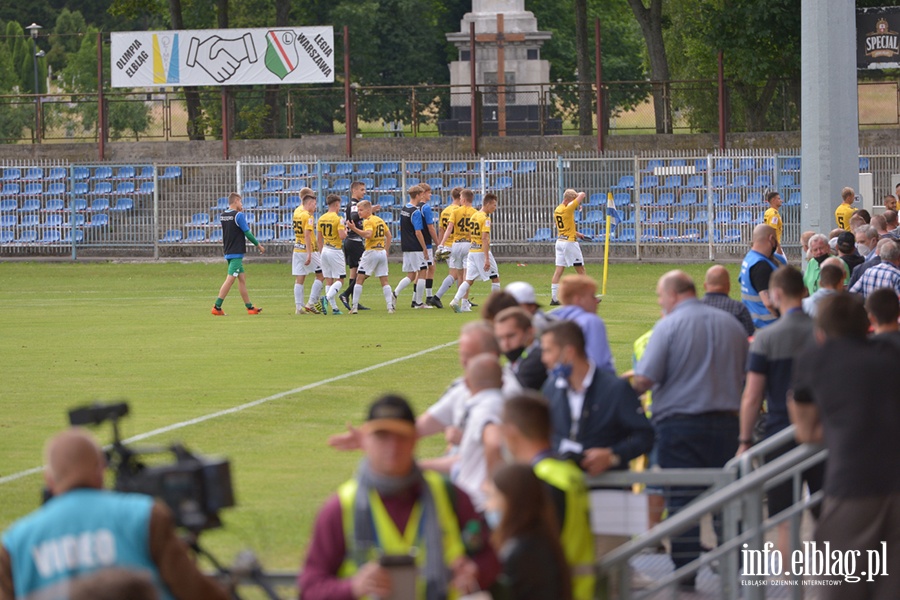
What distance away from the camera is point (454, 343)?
71.9ft

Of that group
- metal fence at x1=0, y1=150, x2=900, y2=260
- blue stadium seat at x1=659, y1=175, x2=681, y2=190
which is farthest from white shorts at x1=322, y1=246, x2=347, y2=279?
blue stadium seat at x1=659, y1=175, x2=681, y2=190

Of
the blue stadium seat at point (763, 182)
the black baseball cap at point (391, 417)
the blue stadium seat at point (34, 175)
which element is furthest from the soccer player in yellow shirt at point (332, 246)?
the black baseball cap at point (391, 417)

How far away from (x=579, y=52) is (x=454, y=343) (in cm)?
3118

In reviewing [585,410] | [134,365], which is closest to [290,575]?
[585,410]

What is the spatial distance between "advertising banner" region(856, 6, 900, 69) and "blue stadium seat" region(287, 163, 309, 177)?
15599 millimetres

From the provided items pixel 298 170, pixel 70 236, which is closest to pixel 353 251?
pixel 298 170

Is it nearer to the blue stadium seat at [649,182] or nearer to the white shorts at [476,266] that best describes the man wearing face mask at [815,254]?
the white shorts at [476,266]

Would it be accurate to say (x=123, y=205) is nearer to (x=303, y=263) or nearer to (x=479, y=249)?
(x=303, y=263)

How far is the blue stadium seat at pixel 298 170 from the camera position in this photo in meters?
42.8

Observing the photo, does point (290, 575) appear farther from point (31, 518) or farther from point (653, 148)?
point (653, 148)

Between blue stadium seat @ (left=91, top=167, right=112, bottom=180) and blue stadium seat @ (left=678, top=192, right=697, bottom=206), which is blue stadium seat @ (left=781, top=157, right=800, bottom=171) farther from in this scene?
blue stadium seat @ (left=91, top=167, right=112, bottom=180)

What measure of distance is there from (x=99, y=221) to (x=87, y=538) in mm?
39747

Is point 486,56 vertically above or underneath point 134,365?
above

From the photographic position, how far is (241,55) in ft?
144
